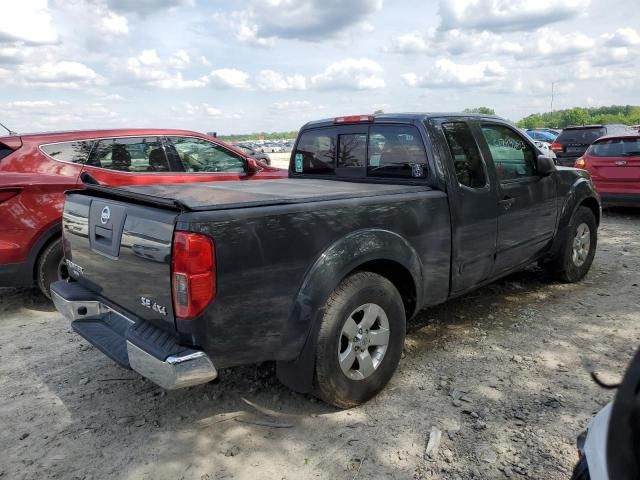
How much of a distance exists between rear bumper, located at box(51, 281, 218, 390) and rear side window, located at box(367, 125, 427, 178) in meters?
2.11

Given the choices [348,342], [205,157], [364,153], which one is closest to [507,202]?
[364,153]

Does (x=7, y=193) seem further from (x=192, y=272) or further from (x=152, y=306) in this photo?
(x=192, y=272)

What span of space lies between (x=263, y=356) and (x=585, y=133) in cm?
1428

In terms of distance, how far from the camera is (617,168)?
347 inches

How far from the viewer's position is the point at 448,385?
3.38 m

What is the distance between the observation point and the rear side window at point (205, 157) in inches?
237

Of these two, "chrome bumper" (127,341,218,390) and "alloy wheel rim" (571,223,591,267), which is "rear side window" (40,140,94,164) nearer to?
"chrome bumper" (127,341,218,390)

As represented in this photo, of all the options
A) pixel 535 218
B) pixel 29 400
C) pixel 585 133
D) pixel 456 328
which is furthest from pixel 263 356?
pixel 585 133

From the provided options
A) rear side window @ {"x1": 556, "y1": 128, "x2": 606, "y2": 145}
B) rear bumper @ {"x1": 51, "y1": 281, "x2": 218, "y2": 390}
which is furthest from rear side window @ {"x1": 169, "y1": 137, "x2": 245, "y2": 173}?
rear side window @ {"x1": 556, "y1": 128, "x2": 606, "y2": 145}

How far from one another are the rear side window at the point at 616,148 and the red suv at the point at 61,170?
632 cm

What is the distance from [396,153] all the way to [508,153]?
3.95 feet

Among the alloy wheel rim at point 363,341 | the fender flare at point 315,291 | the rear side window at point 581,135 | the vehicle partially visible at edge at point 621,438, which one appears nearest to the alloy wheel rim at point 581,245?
the alloy wheel rim at point 363,341

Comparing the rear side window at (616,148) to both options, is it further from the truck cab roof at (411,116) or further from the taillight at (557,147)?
the truck cab roof at (411,116)

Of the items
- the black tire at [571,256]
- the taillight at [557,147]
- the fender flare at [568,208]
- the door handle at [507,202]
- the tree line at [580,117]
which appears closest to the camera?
the door handle at [507,202]
